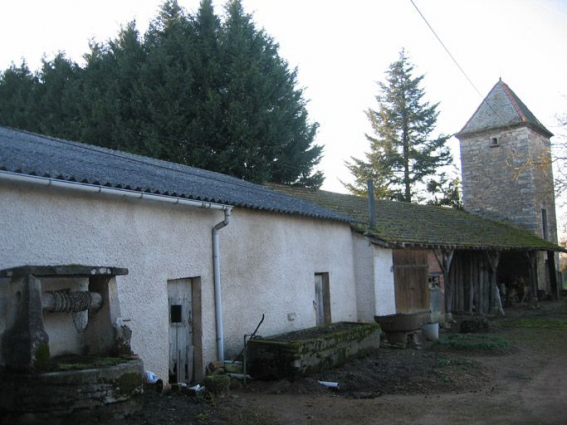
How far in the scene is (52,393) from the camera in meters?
4.81

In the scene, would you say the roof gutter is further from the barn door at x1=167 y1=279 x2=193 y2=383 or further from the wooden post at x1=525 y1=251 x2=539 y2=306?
the wooden post at x1=525 y1=251 x2=539 y2=306

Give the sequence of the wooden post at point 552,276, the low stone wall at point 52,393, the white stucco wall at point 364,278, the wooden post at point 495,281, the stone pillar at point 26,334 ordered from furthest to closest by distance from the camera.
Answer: the wooden post at point 552,276 < the wooden post at point 495,281 < the white stucco wall at point 364,278 < the stone pillar at point 26,334 < the low stone wall at point 52,393

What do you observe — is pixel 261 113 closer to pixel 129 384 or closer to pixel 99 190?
pixel 99 190

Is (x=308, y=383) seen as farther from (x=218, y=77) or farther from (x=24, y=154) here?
(x=218, y=77)

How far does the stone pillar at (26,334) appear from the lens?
193 inches

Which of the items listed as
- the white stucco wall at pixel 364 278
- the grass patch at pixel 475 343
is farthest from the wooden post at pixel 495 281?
the white stucco wall at pixel 364 278

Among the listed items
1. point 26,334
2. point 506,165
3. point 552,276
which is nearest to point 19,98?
point 26,334

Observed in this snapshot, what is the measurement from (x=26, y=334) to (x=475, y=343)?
1013 centimetres

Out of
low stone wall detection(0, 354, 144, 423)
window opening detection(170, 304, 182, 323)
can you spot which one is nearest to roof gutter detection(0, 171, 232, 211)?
window opening detection(170, 304, 182, 323)

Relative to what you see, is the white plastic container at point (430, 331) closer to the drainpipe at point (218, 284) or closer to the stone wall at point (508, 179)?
the drainpipe at point (218, 284)

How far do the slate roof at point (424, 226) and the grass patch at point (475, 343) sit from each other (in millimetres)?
2766

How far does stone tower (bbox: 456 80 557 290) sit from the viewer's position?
25.9 metres

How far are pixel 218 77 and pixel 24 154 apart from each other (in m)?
15.4

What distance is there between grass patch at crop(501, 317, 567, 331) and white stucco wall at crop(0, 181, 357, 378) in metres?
7.03
